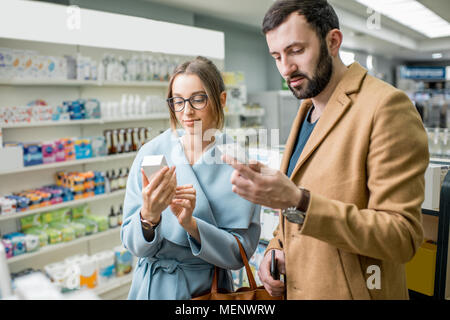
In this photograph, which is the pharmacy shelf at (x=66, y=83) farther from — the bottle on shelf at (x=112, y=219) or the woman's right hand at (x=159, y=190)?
the woman's right hand at (x=159, y=190)

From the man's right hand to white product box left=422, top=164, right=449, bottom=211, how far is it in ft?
2.52

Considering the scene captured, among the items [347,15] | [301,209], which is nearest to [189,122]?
[301,209]

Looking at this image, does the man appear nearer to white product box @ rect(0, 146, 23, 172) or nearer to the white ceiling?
white product box @ rect(0, 146, 23, 172)

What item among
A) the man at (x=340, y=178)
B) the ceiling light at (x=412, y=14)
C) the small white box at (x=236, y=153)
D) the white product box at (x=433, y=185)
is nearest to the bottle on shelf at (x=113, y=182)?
the man at (x=340, y=178)

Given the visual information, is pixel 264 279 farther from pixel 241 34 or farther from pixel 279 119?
pixel 241 34

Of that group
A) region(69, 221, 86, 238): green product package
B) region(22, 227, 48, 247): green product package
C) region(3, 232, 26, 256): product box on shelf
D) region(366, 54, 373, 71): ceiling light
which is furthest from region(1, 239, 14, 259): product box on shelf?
region(366, 54, 373, 71): ceiling light

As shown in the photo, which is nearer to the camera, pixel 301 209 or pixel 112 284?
pixel 301 209

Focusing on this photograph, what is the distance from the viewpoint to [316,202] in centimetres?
89

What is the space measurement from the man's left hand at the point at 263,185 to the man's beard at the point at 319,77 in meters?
0.36

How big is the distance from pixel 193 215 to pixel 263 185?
23.2 inches

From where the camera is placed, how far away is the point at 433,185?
1.58m

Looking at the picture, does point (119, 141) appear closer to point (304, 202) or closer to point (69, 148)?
point (69, 148)

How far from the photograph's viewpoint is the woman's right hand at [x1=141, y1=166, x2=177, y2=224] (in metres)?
1.11
